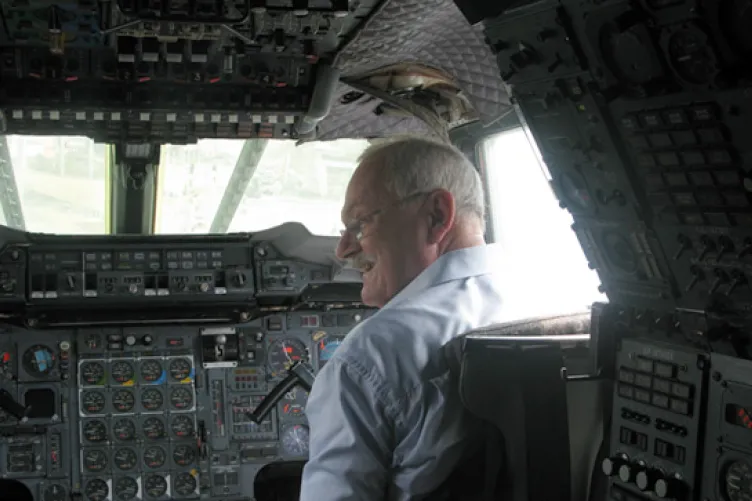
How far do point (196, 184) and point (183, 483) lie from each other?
1868mm

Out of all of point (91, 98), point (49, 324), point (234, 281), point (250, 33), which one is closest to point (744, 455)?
point (250, 33)

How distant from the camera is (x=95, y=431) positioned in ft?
19.4

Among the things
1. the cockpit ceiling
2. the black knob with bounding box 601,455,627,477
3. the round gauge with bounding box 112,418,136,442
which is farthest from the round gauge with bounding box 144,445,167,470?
the black knob with bounding box 601,455,627,477

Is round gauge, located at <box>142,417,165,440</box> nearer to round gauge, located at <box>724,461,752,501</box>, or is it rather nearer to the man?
the man

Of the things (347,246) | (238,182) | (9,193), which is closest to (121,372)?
(9,193)

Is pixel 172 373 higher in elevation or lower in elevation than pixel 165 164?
lower

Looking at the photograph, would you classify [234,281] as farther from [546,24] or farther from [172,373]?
[546,24]

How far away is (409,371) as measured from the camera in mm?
1937

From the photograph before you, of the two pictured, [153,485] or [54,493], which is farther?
[153,485]

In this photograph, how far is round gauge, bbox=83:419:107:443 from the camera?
5.88 metres

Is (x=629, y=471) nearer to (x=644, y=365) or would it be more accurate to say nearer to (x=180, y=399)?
(x=644, y=365)

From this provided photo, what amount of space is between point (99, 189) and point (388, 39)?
252 centimetres

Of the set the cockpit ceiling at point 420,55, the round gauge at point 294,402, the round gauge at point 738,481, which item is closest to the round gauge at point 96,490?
the round gauge at point 294,402

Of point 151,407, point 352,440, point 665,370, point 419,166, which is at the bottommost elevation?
point 151,407
